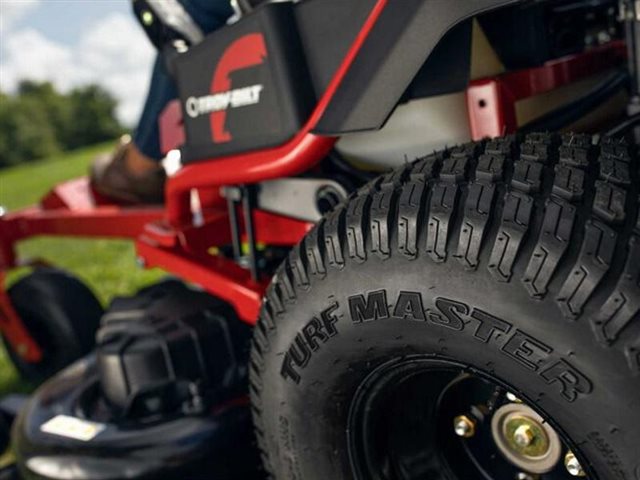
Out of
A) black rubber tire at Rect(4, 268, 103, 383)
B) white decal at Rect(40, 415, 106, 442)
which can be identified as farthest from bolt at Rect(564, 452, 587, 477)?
black rubber tire at Rect(4, 268, 103, 383)

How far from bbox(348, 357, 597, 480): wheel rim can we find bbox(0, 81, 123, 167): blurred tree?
33497mm

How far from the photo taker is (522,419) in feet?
3.43

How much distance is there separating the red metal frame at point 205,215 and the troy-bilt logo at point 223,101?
0.09m

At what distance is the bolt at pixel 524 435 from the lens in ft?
3.42

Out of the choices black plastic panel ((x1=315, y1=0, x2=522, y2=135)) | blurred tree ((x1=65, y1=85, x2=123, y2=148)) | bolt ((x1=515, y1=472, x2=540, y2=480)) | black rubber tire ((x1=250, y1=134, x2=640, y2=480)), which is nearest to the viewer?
black rubber tire ((x1=250, y1=134, x2=640, y2=480))

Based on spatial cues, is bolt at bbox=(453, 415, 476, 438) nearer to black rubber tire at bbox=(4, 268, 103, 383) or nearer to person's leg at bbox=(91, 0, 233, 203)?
person's leg at bbox=(91, 0, 233, 203)

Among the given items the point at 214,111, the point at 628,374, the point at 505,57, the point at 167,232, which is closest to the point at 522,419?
the point at 628,374

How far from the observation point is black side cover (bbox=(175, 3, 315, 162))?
121 centimetres

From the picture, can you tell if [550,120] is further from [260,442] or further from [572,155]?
[260,442]

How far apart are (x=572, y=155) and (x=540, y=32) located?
439mm

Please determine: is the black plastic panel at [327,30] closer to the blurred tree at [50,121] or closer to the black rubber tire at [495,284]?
the black rubber tire at [495,284]

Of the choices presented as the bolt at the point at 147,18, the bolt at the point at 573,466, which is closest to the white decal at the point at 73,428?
the bolt at the point at 147,18

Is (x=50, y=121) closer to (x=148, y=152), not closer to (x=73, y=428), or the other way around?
(x=148, y=152)

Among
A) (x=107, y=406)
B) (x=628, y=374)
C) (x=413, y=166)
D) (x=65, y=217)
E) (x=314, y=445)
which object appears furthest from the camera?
Result: (x=65, y=217)
